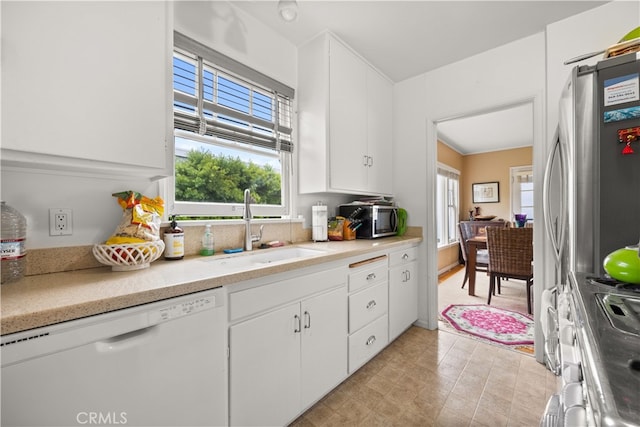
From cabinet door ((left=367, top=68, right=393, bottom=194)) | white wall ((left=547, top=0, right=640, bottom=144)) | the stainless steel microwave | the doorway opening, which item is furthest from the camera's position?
the doorway opening

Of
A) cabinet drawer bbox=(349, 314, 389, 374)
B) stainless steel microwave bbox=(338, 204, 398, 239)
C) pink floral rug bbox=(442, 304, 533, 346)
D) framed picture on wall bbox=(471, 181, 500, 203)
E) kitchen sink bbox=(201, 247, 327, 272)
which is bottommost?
pink floral rug bbox=(442, 304, 533, 346)

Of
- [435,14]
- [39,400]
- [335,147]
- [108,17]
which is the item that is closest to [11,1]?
[108,17]

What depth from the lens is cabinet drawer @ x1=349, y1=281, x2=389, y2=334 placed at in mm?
1754

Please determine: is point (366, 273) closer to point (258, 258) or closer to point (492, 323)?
point (258, 258)

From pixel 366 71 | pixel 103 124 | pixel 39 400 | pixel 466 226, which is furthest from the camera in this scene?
pixel 466 226

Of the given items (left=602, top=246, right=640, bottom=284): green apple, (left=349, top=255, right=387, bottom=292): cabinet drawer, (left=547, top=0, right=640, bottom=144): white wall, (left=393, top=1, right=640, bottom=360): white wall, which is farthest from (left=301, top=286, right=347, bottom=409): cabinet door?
(left=547, top=0, right=640, bottom=144): white wall

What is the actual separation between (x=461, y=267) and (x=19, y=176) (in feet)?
20.2

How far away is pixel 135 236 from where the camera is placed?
1.18 metres

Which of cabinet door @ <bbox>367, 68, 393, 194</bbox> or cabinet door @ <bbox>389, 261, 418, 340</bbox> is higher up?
cabinet door @ <bbox>367, 68, 393, 194</bbox>

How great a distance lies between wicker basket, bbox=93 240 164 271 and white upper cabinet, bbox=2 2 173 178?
0.33 meters

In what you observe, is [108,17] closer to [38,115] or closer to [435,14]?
[38,115]

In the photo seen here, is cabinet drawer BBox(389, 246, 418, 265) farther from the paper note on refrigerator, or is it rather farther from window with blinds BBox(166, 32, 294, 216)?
the paper note on refrigerator

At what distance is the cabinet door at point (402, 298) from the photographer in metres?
2.20

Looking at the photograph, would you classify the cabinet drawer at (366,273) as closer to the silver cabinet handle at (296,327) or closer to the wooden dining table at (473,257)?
the silver cabinet handle at (296,327)
